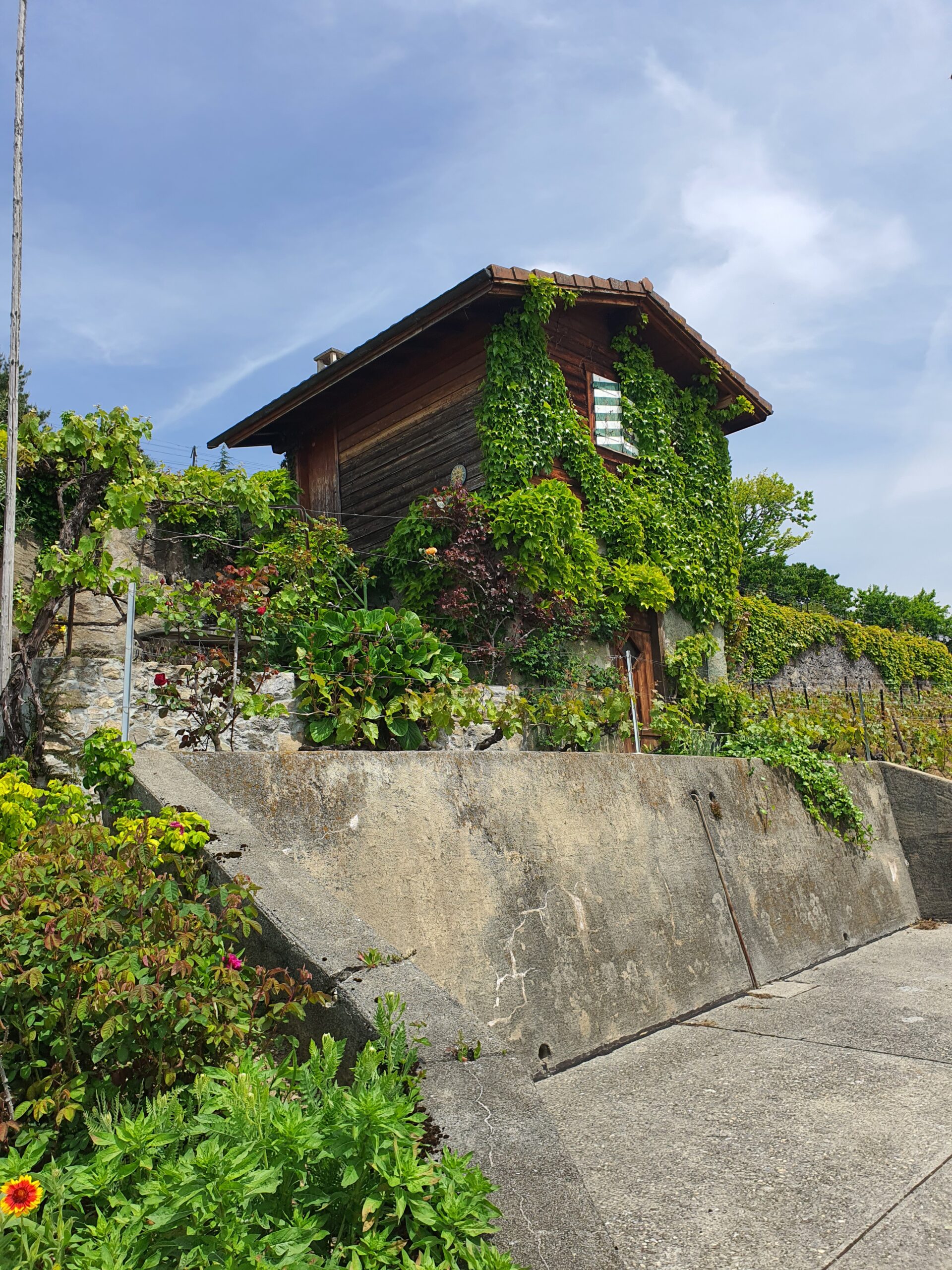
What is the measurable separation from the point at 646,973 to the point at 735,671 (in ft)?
36.0

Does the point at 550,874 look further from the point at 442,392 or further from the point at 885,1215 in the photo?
the point at 442,392

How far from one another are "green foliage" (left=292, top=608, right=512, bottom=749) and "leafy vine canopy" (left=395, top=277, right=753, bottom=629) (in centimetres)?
412

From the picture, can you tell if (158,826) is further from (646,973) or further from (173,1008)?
(646,973)

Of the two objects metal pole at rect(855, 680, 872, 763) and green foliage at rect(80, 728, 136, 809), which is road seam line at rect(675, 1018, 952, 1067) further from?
metal pole at rect(855, 680, 872, 763)

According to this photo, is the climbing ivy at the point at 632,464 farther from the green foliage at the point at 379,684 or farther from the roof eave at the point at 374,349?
the green foliage at the point at 379,684

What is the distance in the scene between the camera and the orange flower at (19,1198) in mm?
1736

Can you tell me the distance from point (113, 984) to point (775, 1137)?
8.25 feet

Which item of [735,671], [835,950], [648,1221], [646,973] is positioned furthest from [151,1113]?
[735,671]

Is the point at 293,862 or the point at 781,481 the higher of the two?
the point at 781,481

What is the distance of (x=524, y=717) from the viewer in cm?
690

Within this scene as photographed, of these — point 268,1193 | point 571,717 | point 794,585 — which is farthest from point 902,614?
point 268,1193

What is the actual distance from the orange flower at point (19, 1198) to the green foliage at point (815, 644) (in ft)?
43.4

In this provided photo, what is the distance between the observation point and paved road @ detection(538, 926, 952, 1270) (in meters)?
2.56

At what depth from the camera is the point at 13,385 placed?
12.4ft
